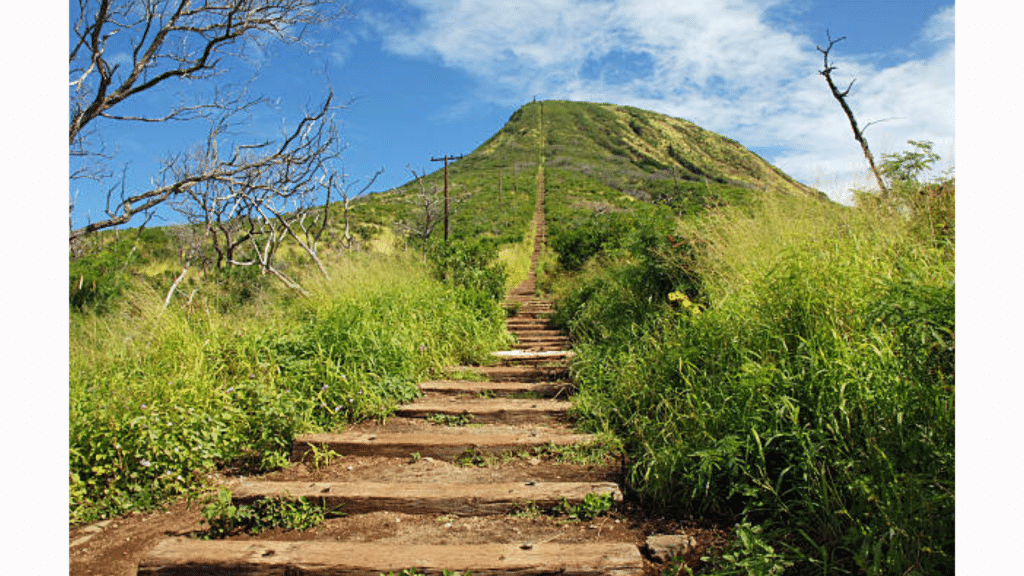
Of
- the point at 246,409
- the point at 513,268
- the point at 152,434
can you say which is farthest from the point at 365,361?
the point at 513,268

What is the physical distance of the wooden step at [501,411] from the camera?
4.67m

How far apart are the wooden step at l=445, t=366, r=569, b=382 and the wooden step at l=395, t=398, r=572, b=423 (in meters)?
0.94

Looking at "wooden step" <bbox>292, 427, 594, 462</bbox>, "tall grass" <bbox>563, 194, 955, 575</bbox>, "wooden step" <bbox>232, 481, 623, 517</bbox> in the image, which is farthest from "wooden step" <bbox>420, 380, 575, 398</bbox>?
"wooden step" <bbox>232, 481, 623, 517</bbox>

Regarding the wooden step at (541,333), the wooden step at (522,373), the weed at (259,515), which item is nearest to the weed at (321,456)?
the weed at (259,515)

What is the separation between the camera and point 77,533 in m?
3.19

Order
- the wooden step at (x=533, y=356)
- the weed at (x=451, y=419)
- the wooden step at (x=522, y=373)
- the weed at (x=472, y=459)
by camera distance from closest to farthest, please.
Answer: the weed at (x=472, y=459) < the weed at (x=451, y=419) < the wooden step at (x=522, y=373) < the wooden step at (x=533, y=356)

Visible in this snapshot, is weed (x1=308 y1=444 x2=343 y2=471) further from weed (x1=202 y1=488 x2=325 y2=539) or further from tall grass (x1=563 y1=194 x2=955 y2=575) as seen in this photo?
tall grass (x1=563 y1=194 x2=955 y2=575)

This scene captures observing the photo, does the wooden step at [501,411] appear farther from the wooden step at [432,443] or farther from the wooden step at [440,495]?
the wooden step at [440,495]

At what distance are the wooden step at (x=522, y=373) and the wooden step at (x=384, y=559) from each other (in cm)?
321

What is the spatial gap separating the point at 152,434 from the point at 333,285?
12.4 feet

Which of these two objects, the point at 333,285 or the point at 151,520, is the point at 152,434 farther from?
the point at 333,285

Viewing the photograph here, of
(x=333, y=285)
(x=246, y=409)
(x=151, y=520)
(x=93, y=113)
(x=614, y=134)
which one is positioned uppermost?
(x=614, y=134)

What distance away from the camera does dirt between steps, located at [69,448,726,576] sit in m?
2.83

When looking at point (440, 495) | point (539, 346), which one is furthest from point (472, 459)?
point (539, 346)
